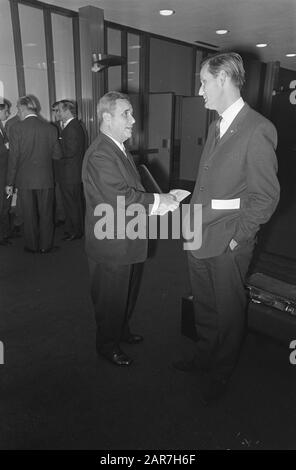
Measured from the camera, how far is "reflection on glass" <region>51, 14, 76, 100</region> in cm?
528

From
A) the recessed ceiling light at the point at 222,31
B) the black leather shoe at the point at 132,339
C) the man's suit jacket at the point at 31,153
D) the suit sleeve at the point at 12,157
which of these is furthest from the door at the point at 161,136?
the black leather shoe at the point at 132,339

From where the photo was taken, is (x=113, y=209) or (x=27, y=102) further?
(x=27, y=102)

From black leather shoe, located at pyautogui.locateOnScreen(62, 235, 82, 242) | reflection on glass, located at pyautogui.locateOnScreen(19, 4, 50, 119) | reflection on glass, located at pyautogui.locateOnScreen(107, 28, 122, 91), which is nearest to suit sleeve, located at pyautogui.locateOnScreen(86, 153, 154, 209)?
black leather shoe, located at pyautogui.locateOnScreen(62, 235, 82, 242)

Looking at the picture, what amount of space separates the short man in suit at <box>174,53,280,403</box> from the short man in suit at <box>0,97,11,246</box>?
301 centimetres

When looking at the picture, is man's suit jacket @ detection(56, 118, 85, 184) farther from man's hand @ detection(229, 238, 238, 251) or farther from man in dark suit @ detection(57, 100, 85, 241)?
man's hand @ detection(229, 238, 238, 251)

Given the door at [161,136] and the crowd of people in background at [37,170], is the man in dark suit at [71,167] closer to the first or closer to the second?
the crowd of people in background at [37,170]

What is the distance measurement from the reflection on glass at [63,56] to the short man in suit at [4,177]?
3.41 feet

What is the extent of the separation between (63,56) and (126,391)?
4825 millimetres

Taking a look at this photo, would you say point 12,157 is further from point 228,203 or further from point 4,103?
point 228,203

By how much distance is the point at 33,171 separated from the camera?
158 inches

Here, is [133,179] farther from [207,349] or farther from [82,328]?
[82,328]

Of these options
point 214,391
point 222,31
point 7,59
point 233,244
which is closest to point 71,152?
point 7,59

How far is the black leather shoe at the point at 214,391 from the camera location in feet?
6.25

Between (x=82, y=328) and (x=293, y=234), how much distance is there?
1.63 m
